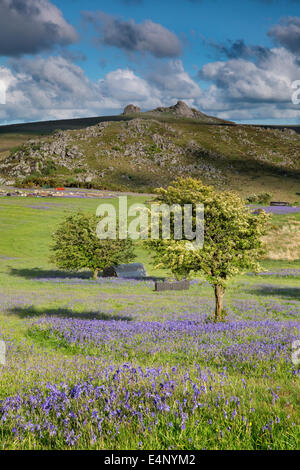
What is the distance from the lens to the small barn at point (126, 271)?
40.2 meters

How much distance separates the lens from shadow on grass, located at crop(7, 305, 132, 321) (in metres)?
16.7

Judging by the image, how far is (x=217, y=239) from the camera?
14070mm

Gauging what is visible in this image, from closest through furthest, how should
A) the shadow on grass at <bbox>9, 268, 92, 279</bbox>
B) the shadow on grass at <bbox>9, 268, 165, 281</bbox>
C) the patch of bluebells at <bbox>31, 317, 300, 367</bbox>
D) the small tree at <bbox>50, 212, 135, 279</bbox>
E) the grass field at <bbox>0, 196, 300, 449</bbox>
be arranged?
the grass field at <bbox>0, 196, 300, 449</bbox>
the patch of bluebells at <bbox>31, 317, 300, 367</bbox>
the small tree at <bbox>50, 212, 135, 279</bbox>
the shadow on grass at <bbox>9, 268, 165, 281</bbox>
the shadow on grass at <bbox>9, 268, 92, 279</bbox>

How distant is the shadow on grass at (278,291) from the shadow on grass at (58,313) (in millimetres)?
15309

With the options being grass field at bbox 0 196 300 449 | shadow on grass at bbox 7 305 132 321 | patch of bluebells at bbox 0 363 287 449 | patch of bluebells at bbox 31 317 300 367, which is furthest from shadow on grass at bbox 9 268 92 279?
patch of bluebells at bbox 0 363 287 449

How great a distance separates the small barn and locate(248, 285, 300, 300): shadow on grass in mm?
13505

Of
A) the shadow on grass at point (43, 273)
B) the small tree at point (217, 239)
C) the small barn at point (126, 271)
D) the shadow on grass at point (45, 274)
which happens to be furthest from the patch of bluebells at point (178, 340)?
the shadow on grass at point (43, 273)

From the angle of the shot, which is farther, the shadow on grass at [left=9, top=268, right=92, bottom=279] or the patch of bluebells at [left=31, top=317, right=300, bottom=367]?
the shadow on grass at [left=9, top=268, right=92, bottom=279]

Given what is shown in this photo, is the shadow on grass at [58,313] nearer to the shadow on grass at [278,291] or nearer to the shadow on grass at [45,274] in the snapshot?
the shadow on grass at [278,291]

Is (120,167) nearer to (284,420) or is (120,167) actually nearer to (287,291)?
(287,291)

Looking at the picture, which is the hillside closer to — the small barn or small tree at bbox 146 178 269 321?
the small barn

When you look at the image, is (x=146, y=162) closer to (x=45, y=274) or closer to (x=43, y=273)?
(x=43, y=273)

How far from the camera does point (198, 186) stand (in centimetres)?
1408

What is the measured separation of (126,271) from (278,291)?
17.4m
